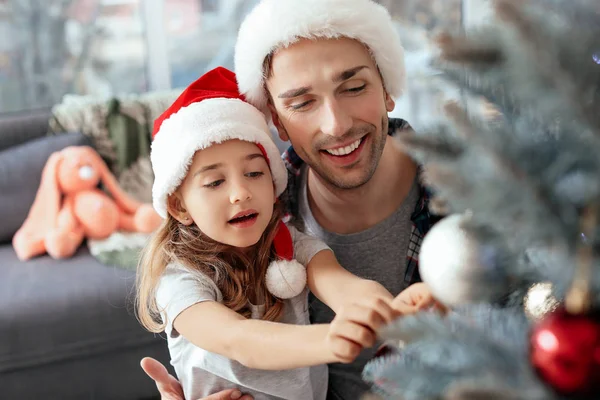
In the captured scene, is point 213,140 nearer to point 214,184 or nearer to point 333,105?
point 214,184

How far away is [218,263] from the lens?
1097 millimetres

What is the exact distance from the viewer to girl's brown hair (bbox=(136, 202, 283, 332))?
3.55ft

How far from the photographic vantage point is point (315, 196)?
1391 mm

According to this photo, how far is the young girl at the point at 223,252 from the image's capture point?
3.41 ft

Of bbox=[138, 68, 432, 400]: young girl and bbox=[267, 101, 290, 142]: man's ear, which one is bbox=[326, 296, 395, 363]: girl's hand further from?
bbox=[267, 101, 290, 142]: man's ear

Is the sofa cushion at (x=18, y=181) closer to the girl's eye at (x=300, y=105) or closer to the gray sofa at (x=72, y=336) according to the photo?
the gray sofa at (x=72, y=336)

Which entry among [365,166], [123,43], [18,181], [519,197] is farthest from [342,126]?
[123,43]

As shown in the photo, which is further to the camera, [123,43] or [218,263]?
[123,43]

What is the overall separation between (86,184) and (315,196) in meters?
1.28

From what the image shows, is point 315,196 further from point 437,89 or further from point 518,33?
point 518,33

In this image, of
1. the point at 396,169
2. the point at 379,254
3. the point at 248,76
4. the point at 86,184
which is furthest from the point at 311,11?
the point at 86,184

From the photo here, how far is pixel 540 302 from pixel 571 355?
18 centimetres

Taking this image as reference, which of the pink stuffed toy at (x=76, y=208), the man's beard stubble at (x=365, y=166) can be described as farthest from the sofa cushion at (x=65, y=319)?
the man's beard stubble at (x=365, y=166)

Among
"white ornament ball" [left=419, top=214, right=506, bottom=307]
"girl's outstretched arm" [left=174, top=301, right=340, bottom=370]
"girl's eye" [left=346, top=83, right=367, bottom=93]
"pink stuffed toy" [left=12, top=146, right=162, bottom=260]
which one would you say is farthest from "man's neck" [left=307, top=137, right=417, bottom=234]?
"pink stuffed toy" [left=12, top=146, right=162, bottom=260]
